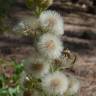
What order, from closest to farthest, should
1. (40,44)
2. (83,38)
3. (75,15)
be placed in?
(40,44) < (83,38) < (75,15)

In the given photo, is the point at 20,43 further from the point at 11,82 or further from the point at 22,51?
the point at 11,82

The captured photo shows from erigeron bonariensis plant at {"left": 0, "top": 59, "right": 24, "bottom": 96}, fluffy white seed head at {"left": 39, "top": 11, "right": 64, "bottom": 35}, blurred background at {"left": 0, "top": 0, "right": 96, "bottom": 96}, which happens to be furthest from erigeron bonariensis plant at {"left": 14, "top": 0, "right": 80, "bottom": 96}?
blurred background at {"left": 0, "top": 0, "right": 96, "bottom": 96}

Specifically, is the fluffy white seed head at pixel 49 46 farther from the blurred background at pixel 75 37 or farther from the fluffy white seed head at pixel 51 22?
the blurred background at pixel 75 37

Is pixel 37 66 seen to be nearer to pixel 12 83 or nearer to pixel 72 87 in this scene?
pixel 72 87

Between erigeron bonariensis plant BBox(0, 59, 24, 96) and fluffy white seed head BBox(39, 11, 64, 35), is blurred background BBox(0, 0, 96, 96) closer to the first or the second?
erigeron bonariensis plant BBox(0, 59, 24, 96)

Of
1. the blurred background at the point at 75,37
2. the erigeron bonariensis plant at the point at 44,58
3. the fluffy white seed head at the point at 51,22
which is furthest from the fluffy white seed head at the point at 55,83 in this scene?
the blurred background at the point at 75,37

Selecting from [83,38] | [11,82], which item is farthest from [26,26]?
[83,38]

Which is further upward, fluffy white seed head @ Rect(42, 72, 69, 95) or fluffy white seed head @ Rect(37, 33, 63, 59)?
fluffy white seed head @ Rect(37, 33, 63, 59)
